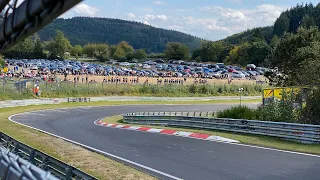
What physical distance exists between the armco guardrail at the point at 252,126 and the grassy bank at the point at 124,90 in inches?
940

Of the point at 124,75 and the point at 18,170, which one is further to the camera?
the point at 124,75

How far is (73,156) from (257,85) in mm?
58044

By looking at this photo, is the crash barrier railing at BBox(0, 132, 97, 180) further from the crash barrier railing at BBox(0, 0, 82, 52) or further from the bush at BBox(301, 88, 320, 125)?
the bush at BBox(301, 88, 320, 125)

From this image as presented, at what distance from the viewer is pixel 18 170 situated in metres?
7.32

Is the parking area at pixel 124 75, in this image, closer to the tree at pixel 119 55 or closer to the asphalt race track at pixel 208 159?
the asphalt race track at pixel 208 159

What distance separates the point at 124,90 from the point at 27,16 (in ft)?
164

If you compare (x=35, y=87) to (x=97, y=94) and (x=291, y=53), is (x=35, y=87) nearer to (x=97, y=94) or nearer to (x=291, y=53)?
(x=97, y=94)

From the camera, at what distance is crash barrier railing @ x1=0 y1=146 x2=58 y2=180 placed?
20.8 feet

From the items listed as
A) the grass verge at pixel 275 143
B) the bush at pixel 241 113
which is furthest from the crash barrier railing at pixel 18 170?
the bush at pixel 241 113

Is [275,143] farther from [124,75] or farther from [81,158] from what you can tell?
[124,75]

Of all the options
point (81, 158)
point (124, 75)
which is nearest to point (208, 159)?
point (81, 158)

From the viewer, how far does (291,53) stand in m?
33.9

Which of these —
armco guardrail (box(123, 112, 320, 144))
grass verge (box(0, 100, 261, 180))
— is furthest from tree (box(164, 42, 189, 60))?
grass verge (box(0, 100, 261, 180))

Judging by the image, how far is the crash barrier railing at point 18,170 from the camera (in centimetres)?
633
